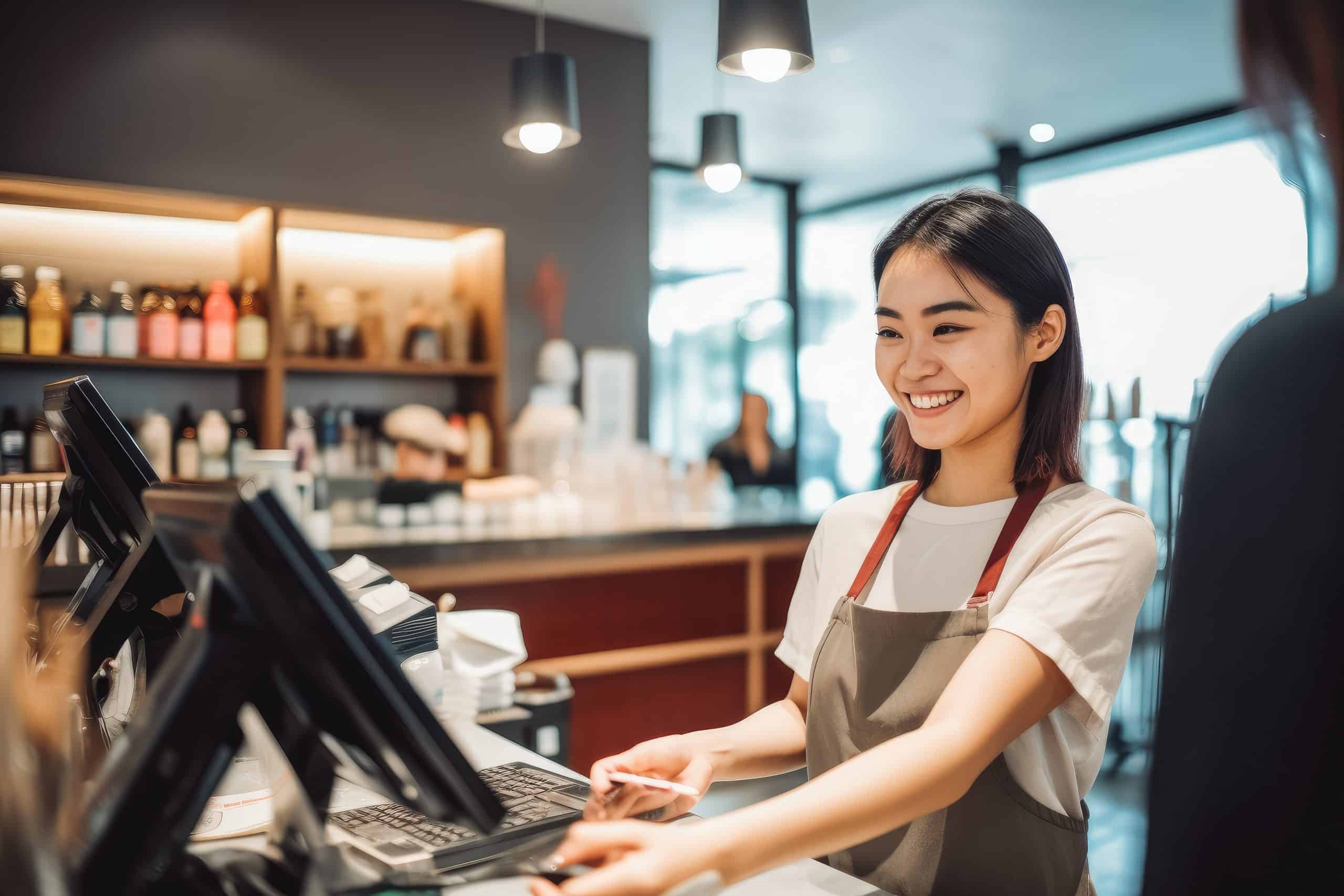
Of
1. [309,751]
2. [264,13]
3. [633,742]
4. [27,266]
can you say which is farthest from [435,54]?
[309,751]

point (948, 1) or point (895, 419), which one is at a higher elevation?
point (948, 1)

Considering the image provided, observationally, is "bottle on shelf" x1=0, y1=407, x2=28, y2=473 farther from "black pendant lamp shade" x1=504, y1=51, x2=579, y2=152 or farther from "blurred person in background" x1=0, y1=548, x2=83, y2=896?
"blurred person in background" x1=0, y1=548, x2=83, y2=896

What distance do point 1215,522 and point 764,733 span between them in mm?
874

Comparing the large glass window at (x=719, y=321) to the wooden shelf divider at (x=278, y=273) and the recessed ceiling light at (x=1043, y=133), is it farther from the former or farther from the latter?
the wooden shelf divider at (x=278, y=273)

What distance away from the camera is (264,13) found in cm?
399

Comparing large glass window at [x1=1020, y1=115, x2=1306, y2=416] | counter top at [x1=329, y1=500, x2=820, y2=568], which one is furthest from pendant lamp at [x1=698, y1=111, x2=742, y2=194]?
large glass window at [x1=1020, y1=115, x2=1306, y2=416]

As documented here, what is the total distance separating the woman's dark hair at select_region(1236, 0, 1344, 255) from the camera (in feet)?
1.75

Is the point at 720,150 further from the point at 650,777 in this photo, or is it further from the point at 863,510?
the point at 650,777

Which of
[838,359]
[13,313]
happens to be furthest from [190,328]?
[838,359]

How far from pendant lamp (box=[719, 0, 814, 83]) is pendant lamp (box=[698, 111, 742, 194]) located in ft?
4.85

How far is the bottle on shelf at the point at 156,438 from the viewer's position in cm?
382

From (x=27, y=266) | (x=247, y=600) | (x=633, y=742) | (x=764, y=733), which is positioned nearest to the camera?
(x=247, y=600)

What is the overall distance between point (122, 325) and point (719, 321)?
495cm

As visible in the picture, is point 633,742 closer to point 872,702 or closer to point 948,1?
point 872,702
